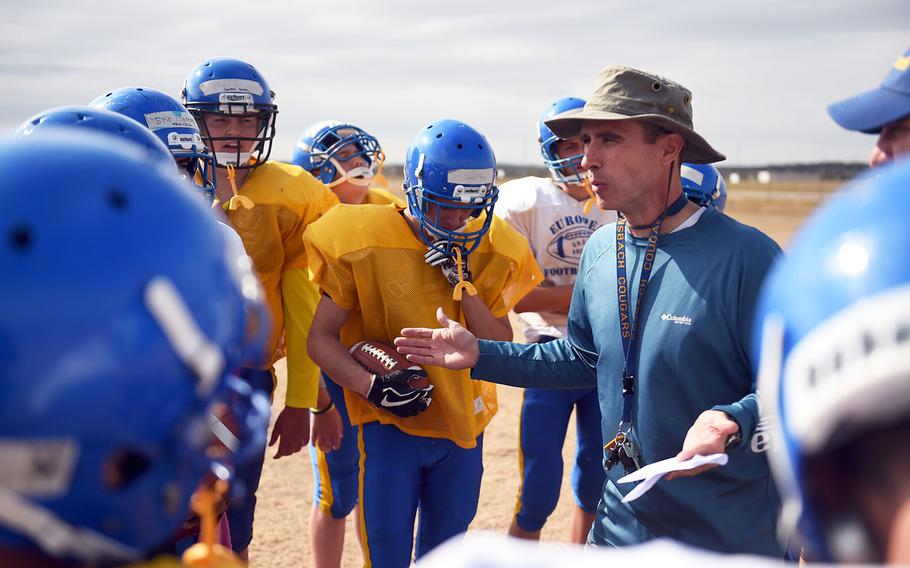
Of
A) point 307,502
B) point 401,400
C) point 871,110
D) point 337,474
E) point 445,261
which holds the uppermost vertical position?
point 871,110

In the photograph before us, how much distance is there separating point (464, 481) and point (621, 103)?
6.24ft

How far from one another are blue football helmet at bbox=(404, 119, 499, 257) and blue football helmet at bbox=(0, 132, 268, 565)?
248 centimetres

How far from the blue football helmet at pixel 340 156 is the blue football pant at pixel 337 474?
219 centimetres

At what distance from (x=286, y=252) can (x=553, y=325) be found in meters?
1.69

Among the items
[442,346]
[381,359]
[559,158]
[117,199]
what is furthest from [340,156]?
[117,199]

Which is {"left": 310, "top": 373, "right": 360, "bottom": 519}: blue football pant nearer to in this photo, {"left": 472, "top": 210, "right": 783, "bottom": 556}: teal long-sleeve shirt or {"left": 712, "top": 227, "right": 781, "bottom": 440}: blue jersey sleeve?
{"left": 472, "top": 210, "right": 783, "bottom": 556}: teal long-sleeve shirt

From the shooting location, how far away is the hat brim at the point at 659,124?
314cm

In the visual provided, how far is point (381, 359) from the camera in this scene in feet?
11.9

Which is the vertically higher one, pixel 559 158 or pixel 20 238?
pixel 20 238

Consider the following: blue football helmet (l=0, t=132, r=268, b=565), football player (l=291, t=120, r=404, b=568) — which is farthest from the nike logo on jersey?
blue football helmet (l=0, t=132, r=268, b=565)

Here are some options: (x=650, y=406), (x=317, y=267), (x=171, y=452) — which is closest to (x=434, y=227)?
(x=317, y=267)

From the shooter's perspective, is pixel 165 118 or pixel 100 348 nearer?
pixel 100 348

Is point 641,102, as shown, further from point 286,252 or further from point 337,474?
point 337,474

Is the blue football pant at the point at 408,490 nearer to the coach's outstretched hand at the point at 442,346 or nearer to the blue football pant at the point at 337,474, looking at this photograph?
the coach's outstretched hand at the point at 442,346
